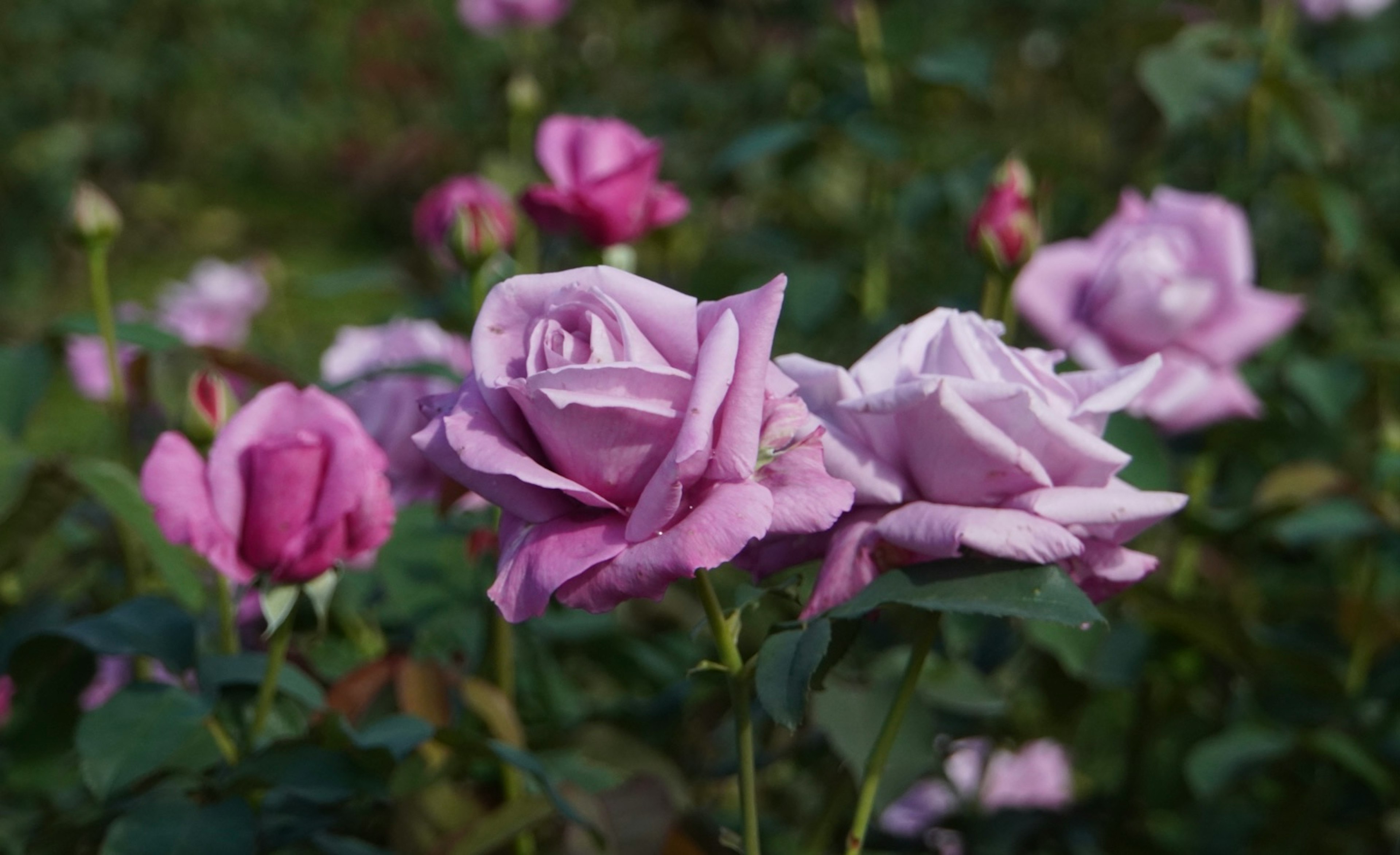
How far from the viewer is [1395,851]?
1.21m

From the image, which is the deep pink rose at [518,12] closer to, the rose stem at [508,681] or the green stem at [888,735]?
the rose stem at [508,681]

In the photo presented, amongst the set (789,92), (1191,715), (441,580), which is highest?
(789,92)

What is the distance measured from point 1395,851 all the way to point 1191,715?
20cm

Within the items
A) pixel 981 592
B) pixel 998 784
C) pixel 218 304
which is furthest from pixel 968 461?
pixel 218 304

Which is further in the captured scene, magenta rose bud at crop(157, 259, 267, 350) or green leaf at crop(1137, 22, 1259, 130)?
magenta rose bud at crop(157, 259, 267, 350)

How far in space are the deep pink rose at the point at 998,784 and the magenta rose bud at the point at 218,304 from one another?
1.17 m

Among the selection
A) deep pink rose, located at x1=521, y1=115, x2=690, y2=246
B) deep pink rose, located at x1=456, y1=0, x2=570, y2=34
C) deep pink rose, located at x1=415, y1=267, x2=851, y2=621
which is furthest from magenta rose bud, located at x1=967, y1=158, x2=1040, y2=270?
deep pink rose, located at x1=456, y1=0, x2=570, y2=34

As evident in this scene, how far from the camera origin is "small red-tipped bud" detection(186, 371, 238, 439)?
823 mm

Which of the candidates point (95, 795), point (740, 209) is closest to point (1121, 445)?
point (95, 795)

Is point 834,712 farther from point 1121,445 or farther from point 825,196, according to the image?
point 825,196

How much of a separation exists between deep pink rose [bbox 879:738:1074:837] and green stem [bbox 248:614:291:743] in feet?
2.56

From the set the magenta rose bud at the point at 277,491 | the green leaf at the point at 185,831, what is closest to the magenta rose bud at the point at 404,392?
the magenta rose bud at the point at 277,491

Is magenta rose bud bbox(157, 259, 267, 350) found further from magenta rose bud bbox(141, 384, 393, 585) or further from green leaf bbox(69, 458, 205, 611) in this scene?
magenta rose bud bbox(141, 384, 393, 585)

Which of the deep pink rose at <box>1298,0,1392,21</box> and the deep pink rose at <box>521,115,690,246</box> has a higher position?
the deep pink rose at <box>521,115,690,246</box>
